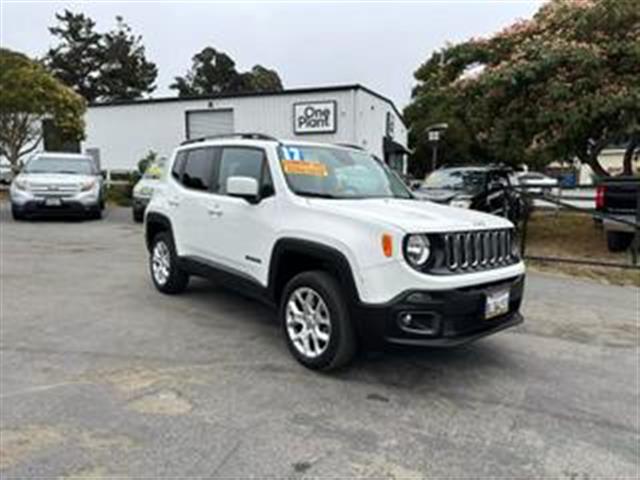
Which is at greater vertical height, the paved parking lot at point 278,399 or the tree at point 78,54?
the tree at point 78,54

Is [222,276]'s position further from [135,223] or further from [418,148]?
[418,148]

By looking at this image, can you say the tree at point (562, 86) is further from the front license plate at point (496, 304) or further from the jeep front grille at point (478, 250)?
the front license plate at point (496, 304)

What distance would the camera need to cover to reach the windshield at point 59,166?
44.0ft

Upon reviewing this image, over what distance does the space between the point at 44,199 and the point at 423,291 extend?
37.5 feet

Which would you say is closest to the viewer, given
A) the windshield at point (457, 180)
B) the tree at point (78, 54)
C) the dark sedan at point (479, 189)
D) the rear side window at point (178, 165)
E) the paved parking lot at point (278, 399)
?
the paved parking lot at point (278, 399)

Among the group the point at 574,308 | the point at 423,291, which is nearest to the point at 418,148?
the point at 574,308

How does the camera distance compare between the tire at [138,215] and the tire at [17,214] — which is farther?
the tire at [138,215]

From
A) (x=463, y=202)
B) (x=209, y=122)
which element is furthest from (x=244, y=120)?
(x=463, y=202)

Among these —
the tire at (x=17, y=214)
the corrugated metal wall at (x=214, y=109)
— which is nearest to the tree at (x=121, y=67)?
the corrugated metal wall at (x=214, y=109)

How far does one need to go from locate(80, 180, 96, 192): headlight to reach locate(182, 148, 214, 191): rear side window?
26.7ft

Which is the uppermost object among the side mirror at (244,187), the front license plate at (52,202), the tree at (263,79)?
the tree at (263,79)

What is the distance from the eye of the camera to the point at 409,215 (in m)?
4.14

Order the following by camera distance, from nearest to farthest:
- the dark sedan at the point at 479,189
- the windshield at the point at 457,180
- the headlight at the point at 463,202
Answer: the headlight at the point at 463,202, the dark sedan at the point at 479,189, the windshield at the point at 457,180

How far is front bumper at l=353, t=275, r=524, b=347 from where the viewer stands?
375 centimetres
